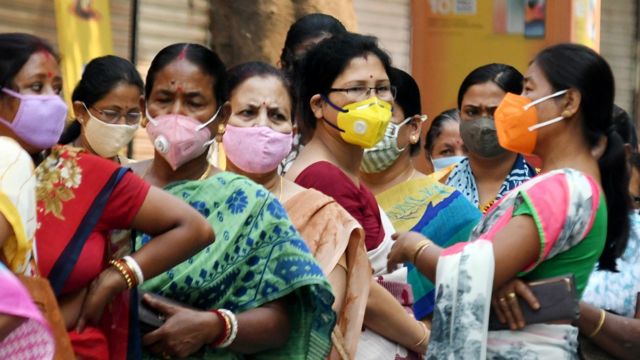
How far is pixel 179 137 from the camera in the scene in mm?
4684

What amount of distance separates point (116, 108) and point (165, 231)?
206 centimetres

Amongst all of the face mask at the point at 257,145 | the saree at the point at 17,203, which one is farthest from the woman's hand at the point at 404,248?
the saree at the point at 17,203

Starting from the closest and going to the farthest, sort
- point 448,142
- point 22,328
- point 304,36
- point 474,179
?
point 22,328
point 304,36
point 474,179
point 448,142

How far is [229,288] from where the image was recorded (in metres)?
4.41

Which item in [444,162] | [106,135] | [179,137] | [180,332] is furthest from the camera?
[444,162]

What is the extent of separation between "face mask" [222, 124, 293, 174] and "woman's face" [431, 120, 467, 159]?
2.75 metres

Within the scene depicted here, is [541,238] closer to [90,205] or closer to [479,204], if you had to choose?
[90,205]

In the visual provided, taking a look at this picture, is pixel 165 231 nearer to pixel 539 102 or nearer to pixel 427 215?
pixel 539 102

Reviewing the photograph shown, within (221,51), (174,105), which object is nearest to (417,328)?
(174,105)

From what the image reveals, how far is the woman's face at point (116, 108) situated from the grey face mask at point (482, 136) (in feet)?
4.81

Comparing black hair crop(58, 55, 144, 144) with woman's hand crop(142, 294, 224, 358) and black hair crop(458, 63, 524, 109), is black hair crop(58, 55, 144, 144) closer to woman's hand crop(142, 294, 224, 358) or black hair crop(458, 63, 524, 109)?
black hair crop(458, 63, 524, 109)

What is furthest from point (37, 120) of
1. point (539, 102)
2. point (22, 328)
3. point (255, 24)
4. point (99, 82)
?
point (255, 24)

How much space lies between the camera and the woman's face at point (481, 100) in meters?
6.58

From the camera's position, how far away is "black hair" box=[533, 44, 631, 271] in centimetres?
455
